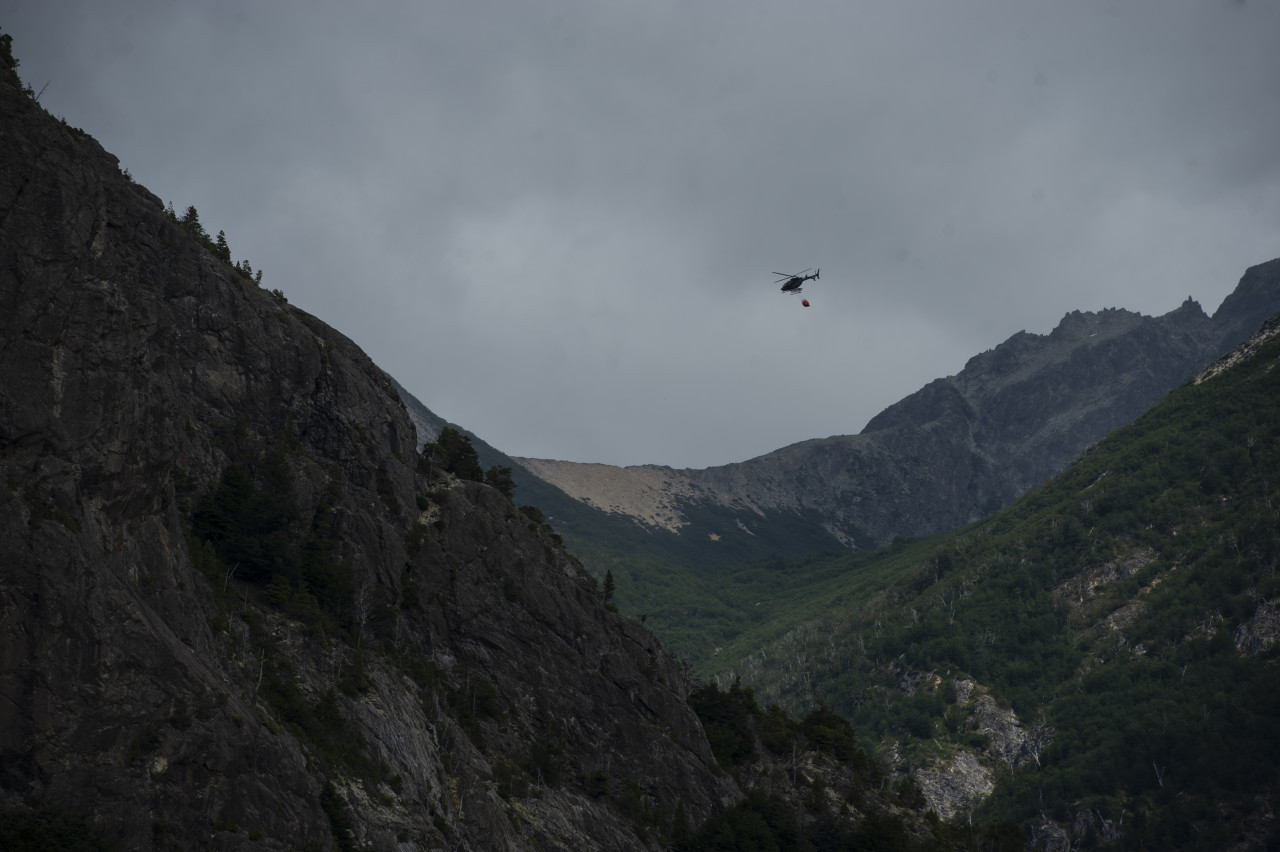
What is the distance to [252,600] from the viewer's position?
2643 inches

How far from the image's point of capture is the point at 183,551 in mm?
58844

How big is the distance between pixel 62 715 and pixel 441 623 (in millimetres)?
39013

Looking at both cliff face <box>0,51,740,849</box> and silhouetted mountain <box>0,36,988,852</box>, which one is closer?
silhouetted mountain <box>0,36,988,852</box>

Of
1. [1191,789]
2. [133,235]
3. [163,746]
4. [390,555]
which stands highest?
[133,235]

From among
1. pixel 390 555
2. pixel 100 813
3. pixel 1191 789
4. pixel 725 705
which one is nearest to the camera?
pixel 100 813

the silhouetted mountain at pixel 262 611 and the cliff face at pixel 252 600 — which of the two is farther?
the cliff face at pixel 252 600

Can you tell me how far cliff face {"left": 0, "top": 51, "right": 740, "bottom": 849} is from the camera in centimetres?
4503

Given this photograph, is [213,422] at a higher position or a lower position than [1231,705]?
higher

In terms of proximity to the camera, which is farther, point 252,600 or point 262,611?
point 252,600

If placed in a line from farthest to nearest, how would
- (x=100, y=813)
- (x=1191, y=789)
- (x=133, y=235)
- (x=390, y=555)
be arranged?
(x=1191, y=789) < (x=390, y=555) < (x=133, y=235) < (x=100, y=813)

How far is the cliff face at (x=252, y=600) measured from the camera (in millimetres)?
45031

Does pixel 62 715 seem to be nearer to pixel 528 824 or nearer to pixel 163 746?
pixel 163 746

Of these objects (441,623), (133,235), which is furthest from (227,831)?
(133,235)

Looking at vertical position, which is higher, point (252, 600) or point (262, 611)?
point (252, 600)
